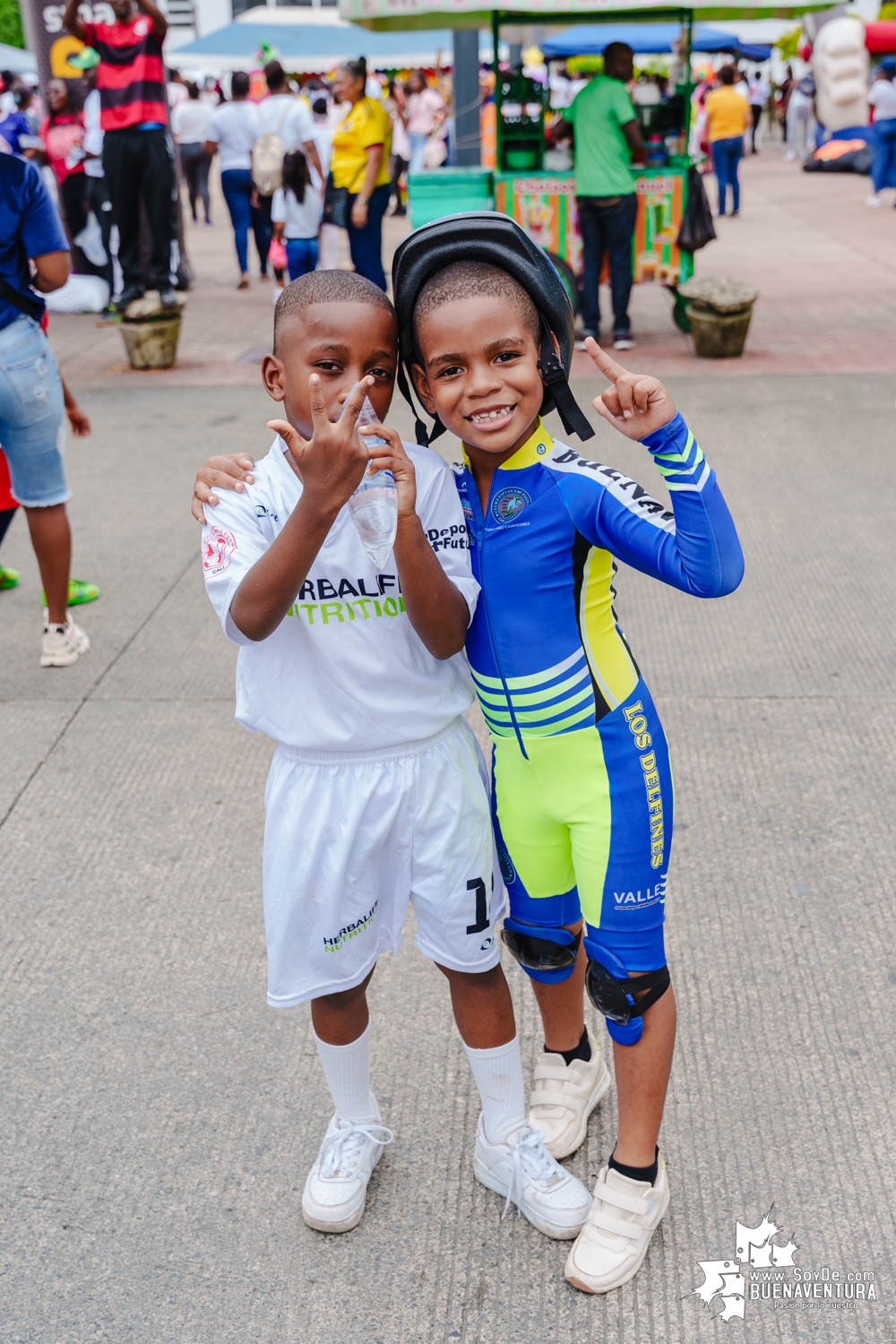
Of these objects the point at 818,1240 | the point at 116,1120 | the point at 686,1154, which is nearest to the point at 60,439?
the point at 116,1120

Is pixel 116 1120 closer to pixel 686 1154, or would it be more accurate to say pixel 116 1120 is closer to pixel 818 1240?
pixel 686 1154

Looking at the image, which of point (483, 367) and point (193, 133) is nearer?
point (483, 367)

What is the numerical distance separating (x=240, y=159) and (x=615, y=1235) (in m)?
11.0

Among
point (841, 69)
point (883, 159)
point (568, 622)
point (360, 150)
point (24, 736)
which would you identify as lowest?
point (24, 736)

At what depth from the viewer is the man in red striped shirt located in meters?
8.74

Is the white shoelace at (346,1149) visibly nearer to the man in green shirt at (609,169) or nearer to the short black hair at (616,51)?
the man in green shirt at (609,169)

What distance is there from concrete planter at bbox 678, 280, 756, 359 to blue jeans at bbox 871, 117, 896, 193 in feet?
33.1


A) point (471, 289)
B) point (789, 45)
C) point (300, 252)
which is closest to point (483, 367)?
point (471, 289)

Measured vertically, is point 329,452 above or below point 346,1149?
above

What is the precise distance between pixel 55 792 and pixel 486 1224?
81.0 inches

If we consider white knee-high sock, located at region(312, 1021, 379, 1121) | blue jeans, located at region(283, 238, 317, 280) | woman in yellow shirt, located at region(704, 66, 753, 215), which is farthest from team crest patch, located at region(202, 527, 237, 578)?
woman in yellow shirt, located at region(704, 66, 753, 215)

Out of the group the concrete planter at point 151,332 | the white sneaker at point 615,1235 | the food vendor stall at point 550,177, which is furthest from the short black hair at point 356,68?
the white sneaker at point 615,1235

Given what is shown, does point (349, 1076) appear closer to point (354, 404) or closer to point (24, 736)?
point (354, 404)

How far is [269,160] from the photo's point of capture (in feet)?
32.6
